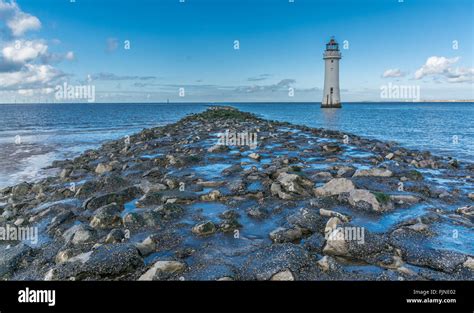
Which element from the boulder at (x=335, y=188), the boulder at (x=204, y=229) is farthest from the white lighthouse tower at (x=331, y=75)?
the boulder at (x=204, y=229)

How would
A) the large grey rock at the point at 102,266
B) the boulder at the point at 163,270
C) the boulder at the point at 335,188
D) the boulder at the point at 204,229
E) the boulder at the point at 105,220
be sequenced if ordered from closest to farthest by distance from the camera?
the boulder at the point at 163,270
the large grey rock at the point at 102,266
the boulder at the point at 204,229
the boulder at the point at 105,220
the boulder at the point at 335,188

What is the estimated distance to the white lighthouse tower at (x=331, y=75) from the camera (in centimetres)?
7775

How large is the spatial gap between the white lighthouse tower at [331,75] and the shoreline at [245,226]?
7161cm

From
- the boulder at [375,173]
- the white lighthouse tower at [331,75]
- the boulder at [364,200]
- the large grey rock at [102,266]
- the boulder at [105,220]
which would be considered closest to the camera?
the large grey rock at [102,266]

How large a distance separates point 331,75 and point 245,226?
264 ft

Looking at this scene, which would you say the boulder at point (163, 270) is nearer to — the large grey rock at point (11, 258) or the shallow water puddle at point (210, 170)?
the large grey rock at point (11, 258)

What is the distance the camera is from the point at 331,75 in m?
80.1

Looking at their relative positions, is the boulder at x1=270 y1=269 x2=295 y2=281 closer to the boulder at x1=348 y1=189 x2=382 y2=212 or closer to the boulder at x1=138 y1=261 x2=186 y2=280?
the boulder at x1=138 y1=261 x2=186 y2=280

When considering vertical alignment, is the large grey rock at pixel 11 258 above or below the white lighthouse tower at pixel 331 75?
below

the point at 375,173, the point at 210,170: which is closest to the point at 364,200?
the point at 375,173

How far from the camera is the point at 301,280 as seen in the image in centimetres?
471

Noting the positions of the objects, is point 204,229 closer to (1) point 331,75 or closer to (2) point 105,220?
(2) point 105,220
